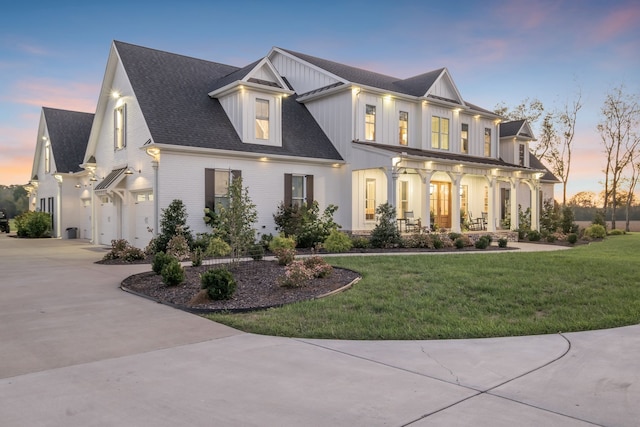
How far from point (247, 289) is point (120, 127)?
44.9ft

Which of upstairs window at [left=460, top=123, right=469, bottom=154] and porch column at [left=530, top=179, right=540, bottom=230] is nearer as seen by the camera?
porch column at [left=530, top=179, right=540, bottom=230]

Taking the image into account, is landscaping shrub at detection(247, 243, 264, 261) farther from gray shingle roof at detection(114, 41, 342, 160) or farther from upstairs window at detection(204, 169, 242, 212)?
gray shingle roof at detection(114, 41, 342, 160)

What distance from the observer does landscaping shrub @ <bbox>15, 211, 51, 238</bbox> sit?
86.6ft

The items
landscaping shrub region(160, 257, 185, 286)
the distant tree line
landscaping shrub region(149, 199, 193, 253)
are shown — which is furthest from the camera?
the distant tree line

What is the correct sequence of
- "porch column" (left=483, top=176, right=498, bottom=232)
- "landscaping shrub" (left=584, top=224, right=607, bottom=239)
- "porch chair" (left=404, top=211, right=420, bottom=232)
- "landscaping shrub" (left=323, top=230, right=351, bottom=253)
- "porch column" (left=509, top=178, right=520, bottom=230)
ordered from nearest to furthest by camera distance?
"landscaping shrub" (left=323, top=230, right=351, bottom=253), "porch chair" (left=404, top=211, right=420, bottom=232), "porch column" (left=483, top=176, right=498, bottom=232), "porch column" (left=509, top=178, right=520, bottom=230), "landscaping shrub" (left=584, top=224, right=607, bottom=239)

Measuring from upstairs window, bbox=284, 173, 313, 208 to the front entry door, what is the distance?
25.0 ft

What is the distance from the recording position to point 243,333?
20.2 ft

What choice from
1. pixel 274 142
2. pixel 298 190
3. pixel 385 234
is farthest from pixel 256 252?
pixel 274 142

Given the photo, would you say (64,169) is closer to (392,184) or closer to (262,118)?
(262,118)

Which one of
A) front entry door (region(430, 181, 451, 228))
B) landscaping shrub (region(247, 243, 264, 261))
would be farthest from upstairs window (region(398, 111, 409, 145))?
landscaping shrub (region(247, 243, 264, 261))

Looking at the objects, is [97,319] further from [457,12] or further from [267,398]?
[457,12]

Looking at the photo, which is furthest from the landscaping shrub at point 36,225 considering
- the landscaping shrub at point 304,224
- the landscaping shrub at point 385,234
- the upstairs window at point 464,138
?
the upstairs window at point 464,138

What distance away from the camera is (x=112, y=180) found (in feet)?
61.7

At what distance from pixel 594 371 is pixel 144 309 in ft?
21.0
